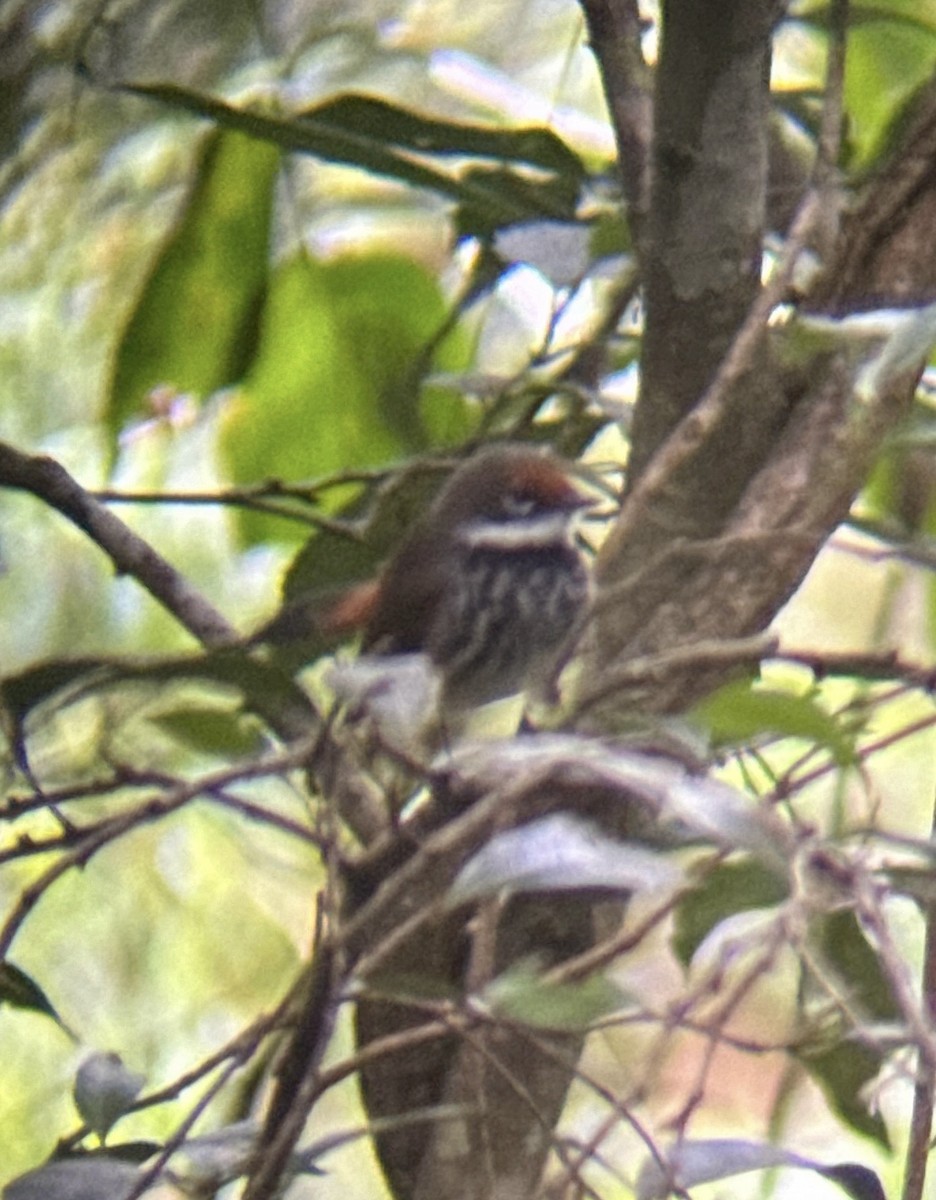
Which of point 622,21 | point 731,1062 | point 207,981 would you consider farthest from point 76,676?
point 731,1062

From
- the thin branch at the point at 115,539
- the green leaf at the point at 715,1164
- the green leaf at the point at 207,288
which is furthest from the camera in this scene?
the green leaf at the point at 207,288

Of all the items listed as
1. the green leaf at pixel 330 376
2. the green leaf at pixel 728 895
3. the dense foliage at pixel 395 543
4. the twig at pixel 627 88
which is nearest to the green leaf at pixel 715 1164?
the dense foliage at pixel 395 543

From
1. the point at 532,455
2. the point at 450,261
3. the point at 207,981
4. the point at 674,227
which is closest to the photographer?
the point at 674,227

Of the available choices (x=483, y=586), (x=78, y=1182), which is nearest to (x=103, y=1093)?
(x=78, y=1182)

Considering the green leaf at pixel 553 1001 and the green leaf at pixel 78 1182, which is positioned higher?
the green leaf at pixel 553 1001

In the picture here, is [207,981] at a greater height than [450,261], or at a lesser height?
lesser

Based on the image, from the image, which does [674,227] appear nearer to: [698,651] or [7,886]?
[698,651]

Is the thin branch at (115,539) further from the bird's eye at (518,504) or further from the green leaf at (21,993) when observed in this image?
the bird's eye at (518,504)
